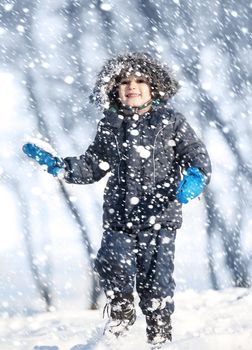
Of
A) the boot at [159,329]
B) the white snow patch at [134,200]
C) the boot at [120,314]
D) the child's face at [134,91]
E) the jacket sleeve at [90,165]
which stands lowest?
the boot at [120,314]

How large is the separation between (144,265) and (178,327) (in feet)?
5.01

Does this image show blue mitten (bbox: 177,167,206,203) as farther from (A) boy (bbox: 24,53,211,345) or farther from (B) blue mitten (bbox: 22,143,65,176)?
(B) blue mitten (bbox: 22,143,65,176)

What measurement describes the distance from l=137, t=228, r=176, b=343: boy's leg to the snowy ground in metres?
0.12

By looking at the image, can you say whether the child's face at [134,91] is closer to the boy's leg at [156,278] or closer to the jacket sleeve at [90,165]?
the jacket sleeve at [90,165]

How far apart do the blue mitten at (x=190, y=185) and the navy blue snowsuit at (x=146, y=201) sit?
7cm

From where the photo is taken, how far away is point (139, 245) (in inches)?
124

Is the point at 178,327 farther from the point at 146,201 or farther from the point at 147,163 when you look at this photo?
the point at 147,163

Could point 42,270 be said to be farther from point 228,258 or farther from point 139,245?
point 139,245

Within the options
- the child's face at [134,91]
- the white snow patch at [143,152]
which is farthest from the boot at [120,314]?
the child's face at [134,91]

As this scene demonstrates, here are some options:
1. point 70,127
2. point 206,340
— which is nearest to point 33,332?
point 206,340

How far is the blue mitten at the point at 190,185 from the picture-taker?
2.86m

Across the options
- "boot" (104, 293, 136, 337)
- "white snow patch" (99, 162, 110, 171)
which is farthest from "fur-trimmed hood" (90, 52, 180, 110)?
"boot" (104, 293, 136, 337)

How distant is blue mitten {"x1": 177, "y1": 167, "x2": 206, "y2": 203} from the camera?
286 cm

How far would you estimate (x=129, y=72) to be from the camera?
10.8 feet
